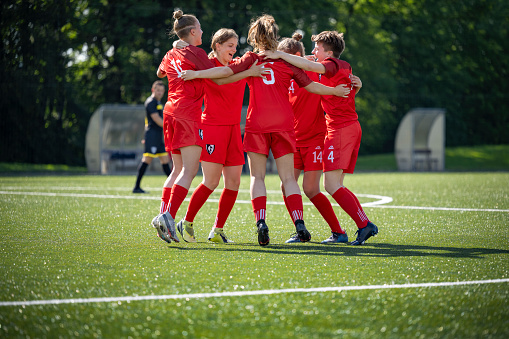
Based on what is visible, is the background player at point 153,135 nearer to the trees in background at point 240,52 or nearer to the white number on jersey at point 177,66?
the white number on jersey at point 177,66

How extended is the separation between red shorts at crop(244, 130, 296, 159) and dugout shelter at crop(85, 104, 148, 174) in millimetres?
18409

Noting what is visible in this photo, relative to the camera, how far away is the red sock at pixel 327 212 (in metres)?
6.32

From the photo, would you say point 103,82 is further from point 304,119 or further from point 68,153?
point 304,119

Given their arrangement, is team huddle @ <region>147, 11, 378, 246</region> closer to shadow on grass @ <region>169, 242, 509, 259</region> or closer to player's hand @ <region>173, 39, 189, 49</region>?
player's hand @ <region>173, 39, 189, 49</region>

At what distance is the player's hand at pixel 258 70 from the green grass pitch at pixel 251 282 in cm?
149

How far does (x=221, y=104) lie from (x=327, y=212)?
4.71 ft

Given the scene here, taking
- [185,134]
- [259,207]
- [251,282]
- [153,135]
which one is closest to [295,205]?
[259,207]

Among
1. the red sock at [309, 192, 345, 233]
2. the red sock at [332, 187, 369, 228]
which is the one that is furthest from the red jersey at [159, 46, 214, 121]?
the red sock at [332, 187, 369, 228]

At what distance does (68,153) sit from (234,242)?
74.7 feet

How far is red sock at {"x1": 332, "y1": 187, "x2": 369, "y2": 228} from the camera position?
6.14 meters

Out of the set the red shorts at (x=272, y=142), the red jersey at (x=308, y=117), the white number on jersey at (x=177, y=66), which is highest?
the white number on jersey at (x=177, y=66)

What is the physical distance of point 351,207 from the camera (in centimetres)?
623

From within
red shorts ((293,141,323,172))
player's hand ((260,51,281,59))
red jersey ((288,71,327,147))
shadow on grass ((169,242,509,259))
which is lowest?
shadow on grass ((169,242,509,259))

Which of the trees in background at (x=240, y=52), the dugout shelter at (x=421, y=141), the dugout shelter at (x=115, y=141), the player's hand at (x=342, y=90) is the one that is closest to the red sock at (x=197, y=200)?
the player's hand at (x=342, y=90)
